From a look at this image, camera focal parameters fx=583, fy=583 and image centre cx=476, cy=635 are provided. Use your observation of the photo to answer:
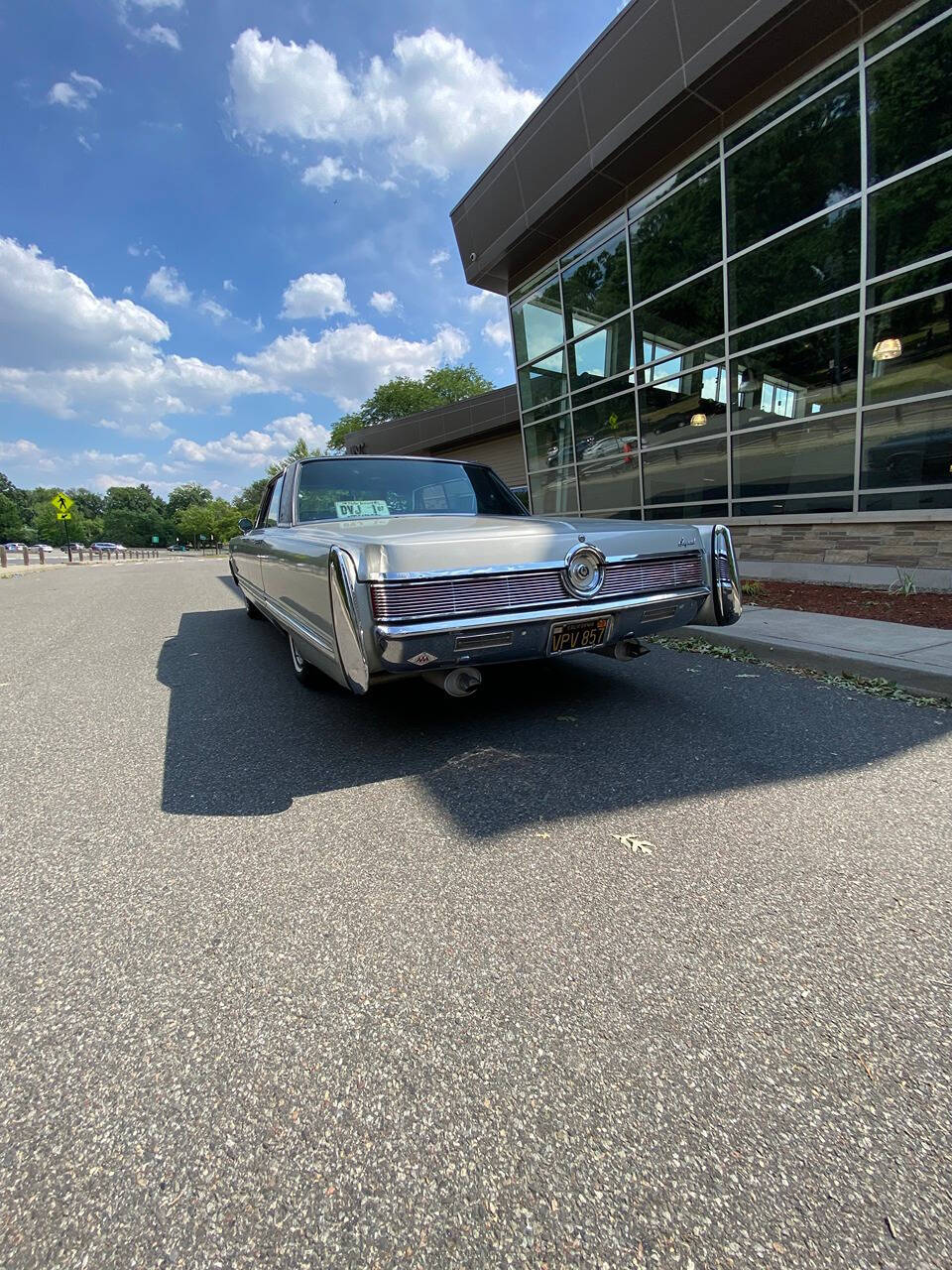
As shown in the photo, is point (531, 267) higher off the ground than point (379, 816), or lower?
higher

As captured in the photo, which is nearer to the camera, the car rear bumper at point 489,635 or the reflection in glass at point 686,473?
the car rear bumper at point 489,635

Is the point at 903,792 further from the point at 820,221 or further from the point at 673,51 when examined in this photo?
the point at 673,51

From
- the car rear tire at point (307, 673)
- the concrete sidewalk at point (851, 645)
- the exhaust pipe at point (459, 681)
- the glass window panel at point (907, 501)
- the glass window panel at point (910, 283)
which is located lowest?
the concrete sidewalk at point (851, 645)

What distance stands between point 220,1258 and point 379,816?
4.78 ft

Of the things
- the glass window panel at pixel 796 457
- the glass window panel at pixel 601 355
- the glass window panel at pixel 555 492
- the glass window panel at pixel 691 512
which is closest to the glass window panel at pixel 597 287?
the glass window panel at pixel 601 355

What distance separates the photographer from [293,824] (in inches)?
92.0

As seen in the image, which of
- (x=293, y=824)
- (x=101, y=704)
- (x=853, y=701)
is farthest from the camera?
(x=101, y=704)

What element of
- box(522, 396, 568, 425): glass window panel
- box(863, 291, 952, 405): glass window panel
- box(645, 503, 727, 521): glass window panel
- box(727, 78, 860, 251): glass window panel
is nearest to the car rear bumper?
box(863, 291, 952, 405): glass window panel

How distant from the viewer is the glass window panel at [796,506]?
7.24 m

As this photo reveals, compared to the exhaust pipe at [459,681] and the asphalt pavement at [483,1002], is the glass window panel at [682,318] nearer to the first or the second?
the asphalt pavement at [483,1002]

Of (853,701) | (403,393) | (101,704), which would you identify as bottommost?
(853,701)

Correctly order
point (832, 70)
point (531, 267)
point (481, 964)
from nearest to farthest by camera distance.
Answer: point (481, 964) < point (832, 70) < point (531, 267)

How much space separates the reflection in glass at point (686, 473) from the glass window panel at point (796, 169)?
2.76m

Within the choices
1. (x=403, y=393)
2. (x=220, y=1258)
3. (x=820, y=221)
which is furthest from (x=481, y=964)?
(x=403, y=393)
